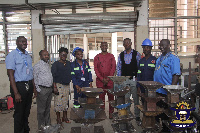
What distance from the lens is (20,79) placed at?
318 centimetres

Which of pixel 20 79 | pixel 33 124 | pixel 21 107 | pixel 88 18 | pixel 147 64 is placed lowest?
pixel 33 124

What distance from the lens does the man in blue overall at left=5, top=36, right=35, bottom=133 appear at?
3.09m

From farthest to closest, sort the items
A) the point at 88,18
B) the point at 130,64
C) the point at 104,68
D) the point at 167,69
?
1. the point at 88,18
2. the point at 104,68
3. the point at 130,64
4. the point at 167,69

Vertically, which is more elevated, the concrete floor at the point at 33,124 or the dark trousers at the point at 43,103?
the dark trousers at the point at 43,103

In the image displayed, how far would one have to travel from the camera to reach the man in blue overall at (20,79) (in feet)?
10.2

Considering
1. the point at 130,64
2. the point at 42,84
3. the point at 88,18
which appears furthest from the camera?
the point at 88,18

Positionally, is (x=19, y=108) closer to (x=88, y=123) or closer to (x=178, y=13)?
(x=88, y=123)

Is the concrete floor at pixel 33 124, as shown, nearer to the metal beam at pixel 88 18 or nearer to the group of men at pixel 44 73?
the group of men at pixel 44 73

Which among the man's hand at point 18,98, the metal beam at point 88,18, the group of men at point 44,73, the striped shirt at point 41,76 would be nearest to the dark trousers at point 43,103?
the group of men at point 44,73

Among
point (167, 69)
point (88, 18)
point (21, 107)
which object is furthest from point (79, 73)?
point (88, 18)

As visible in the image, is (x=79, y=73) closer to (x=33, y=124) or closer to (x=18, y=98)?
(x=18, y=98)

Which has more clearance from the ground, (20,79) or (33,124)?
(20,79)

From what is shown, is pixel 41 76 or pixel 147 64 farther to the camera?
pixel 147 64

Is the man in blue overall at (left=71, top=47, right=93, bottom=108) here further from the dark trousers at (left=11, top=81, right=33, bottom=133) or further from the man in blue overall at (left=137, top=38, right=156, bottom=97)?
the man in blue overall at (left=137, top=38, right=156, bottom=97)
